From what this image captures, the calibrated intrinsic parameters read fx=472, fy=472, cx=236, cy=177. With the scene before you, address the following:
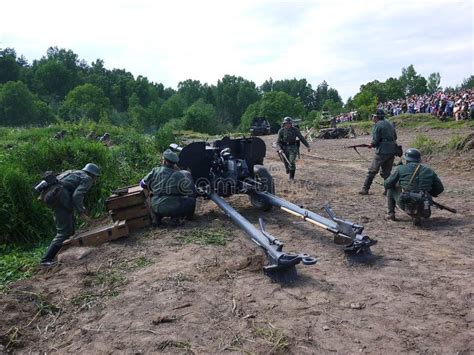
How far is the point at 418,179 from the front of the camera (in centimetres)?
677

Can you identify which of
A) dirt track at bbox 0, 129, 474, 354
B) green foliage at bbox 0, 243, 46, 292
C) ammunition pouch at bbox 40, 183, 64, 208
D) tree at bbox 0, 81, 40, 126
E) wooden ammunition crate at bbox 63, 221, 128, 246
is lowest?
green foliage at bbox 0, 243, 46, 292

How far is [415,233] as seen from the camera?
6594 millimetres

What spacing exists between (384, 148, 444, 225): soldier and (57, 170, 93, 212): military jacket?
441cm

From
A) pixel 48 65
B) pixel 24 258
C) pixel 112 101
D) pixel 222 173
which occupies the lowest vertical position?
pixel 24 258

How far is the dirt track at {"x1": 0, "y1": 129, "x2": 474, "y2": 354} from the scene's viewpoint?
12.2 ft

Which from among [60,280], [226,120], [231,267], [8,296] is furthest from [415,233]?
[226,120]

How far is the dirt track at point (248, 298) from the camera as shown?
371 centimetres

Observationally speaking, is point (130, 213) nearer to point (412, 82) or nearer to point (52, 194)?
point (52, 194)

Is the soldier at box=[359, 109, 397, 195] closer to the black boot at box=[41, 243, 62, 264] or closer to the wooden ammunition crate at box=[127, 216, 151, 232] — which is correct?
the wooden ammunition crate at box=[127, 216, 151, 232]

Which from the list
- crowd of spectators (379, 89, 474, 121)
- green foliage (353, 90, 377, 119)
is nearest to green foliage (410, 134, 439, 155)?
crowd of spectators (379, 89, 474, 121)

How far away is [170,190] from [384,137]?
183 inches

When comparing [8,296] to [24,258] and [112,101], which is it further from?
[112,101]

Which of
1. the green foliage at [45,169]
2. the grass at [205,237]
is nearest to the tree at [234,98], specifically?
the green foliage at [45,169]

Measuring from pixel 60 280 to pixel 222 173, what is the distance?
3.48 m
